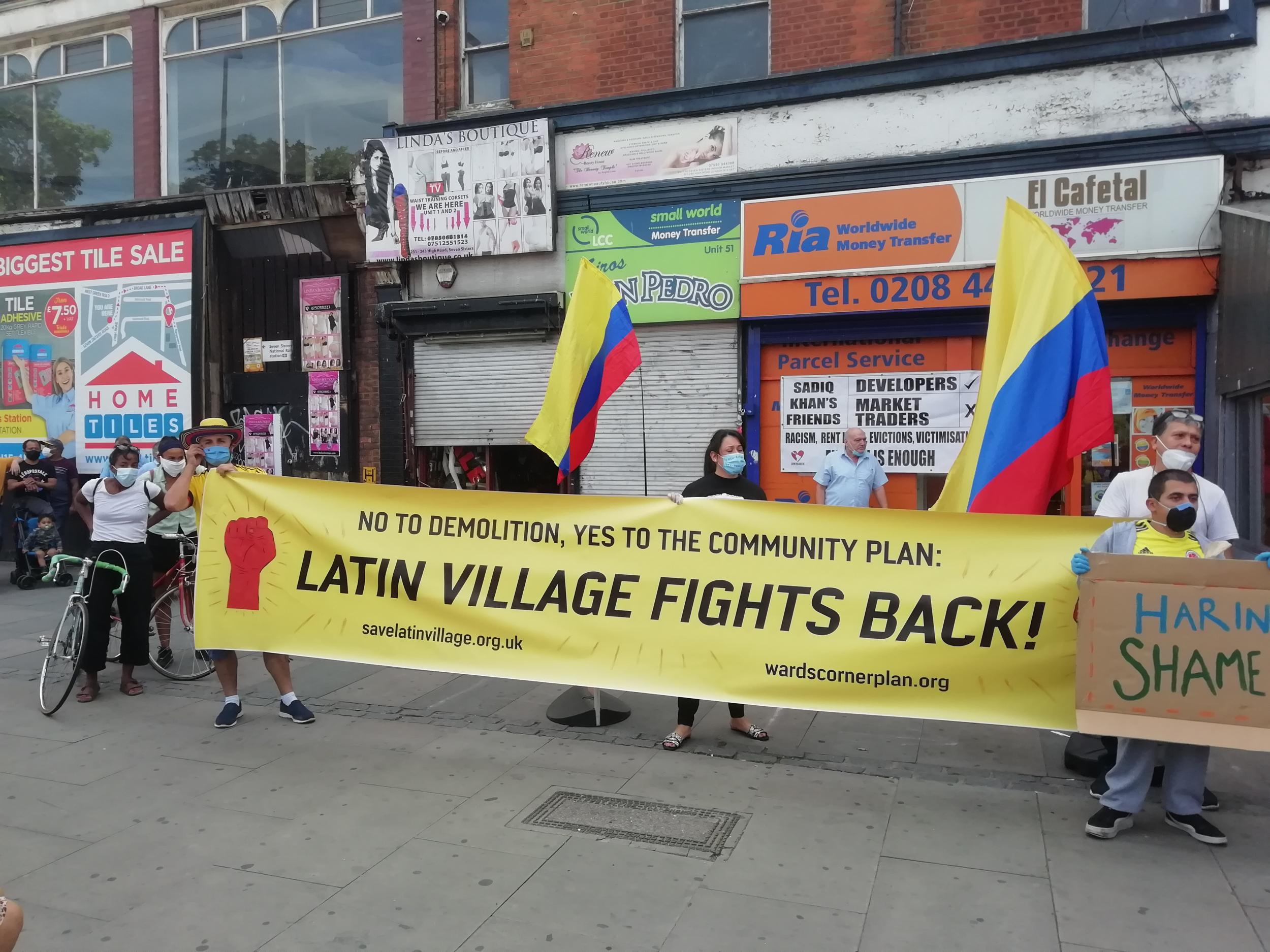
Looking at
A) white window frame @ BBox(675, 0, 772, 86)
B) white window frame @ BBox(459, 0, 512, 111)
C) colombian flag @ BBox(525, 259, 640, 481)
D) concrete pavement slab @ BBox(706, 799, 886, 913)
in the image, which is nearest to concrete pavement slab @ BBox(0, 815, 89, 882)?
concrete pavement slab @ BBox(706, 799, 886, 913)

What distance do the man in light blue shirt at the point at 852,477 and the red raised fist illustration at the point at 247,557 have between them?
4.65m

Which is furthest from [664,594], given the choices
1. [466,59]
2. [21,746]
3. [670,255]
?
[466,59]

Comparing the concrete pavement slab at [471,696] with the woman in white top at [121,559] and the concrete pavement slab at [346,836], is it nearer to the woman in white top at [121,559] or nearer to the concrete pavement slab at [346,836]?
the concrete pavement slab at [346,836]

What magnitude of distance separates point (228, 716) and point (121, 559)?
1.56 metres

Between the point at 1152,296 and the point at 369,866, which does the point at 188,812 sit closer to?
the point at 369,866

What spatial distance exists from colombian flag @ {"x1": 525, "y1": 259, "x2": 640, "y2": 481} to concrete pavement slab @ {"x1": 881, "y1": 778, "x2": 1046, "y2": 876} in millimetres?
3042

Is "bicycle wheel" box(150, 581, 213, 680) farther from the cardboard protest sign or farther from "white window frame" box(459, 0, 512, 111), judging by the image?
"white window frame" box(459, 0, 512, 111)

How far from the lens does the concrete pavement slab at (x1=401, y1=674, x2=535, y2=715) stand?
666cm

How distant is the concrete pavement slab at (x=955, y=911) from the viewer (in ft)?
11.7

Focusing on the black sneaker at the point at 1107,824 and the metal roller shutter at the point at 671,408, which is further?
the metal roller shutter at the point at 671,408

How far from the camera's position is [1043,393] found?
5051 mm

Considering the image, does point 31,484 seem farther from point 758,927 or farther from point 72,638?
point 758,927

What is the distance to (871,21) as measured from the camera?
388 inches

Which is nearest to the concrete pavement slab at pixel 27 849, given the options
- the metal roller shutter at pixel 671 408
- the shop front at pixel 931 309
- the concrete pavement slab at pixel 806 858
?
the concrete pavement slab at pixel 806 858
